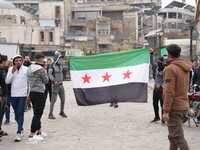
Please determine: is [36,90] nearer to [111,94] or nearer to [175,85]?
[111,94]

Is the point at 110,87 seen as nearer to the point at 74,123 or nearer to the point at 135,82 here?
the point at 135,82

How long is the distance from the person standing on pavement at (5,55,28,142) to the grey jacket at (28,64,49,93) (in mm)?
329

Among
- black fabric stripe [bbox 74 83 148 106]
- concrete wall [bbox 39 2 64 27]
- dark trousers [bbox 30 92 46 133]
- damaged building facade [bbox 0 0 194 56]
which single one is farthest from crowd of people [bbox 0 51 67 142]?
concrete wall [bbox 39 2 64 27]

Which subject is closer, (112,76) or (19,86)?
(19,86)

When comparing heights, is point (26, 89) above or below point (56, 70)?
below

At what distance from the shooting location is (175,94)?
205 inches

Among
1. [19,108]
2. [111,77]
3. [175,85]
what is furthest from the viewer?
[111,77]

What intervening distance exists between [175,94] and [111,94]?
5.22m

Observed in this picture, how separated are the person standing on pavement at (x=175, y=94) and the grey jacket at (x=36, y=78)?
129 inches

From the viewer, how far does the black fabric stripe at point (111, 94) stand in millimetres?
10164

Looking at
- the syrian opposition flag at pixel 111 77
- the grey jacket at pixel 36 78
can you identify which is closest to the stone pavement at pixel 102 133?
the syrian opposition flag at pixel 111 77

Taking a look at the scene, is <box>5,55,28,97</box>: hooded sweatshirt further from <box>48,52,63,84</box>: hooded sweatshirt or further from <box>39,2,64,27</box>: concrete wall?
<box>39,2,64,27</box>: concrete wall

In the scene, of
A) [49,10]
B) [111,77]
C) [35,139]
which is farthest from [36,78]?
[49,10]

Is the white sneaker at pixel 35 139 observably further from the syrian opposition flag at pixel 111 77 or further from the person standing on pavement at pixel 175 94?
the person standing on pavement at pixel 175 94
